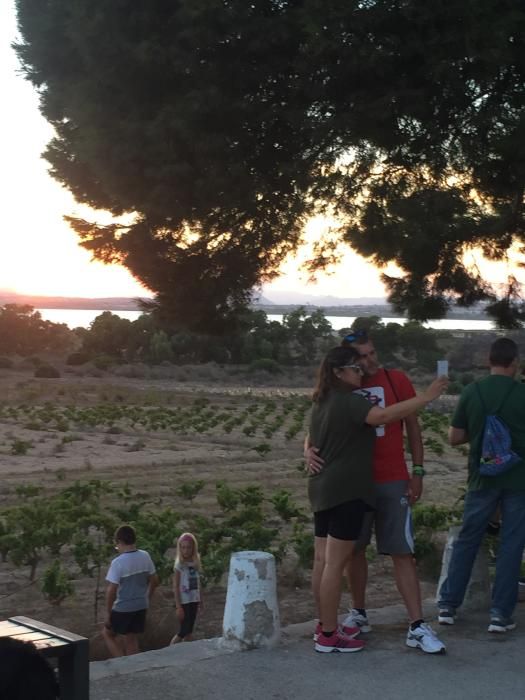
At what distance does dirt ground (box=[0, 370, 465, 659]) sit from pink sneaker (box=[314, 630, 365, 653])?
2.41 metres

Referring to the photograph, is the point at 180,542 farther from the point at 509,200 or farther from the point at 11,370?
the point at 11,370

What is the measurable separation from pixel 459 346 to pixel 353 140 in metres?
77.8

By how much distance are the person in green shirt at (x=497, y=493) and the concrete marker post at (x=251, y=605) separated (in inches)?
42.3

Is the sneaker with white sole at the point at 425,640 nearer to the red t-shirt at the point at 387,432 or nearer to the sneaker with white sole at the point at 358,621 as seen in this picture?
the sneaker with white sole at the point at 358,621

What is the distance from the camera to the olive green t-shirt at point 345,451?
4.62 metres

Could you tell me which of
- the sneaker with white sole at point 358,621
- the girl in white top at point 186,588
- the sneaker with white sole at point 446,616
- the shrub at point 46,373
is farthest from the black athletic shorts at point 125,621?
the shrub at point 46,373

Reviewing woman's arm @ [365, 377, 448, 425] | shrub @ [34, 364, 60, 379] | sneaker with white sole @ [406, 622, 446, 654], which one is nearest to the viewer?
woman's arm @ [365, 377, 448, 425]

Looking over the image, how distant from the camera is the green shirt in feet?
16.8

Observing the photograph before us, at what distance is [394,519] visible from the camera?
4.83m

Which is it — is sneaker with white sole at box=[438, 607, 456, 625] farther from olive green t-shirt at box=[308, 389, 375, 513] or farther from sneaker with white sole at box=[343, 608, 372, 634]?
olive green t-shirt at box=[308, 389, 375, 513]

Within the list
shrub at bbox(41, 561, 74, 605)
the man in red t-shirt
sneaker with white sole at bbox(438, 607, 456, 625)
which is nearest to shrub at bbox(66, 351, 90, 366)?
shrub at bbox(41, 561, 74, 605)

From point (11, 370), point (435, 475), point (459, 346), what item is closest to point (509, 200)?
point (435, 475)

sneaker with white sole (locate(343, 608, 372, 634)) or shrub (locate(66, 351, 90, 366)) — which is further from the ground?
sneaker with white sole (locate(343, 608, 372, 634))

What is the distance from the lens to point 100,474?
59.6 ft
